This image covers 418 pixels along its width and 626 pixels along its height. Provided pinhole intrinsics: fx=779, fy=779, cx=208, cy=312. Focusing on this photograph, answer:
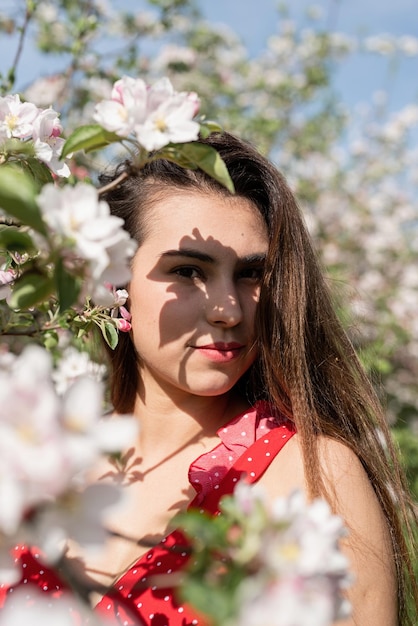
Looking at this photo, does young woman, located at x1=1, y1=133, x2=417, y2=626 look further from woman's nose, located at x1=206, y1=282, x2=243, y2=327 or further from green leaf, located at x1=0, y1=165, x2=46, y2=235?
green leaf, located at x1=0, y1=165, x2=46, y2=235

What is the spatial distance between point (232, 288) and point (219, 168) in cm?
50

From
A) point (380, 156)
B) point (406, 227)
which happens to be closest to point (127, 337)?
point (406, 227)

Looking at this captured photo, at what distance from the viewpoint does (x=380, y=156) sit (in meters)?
7.00

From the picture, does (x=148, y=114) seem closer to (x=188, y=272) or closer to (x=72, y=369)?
(x=188, y=272)

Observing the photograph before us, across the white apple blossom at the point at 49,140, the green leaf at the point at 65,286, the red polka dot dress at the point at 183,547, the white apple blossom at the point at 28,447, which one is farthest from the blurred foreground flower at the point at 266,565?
the white apple blossom at the point at 49,140

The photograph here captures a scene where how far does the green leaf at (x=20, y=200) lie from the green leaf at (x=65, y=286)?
0.12 ft

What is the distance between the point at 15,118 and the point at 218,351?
52 centimetres

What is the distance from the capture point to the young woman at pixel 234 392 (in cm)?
127

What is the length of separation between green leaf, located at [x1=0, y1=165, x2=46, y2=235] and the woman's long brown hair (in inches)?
31.0

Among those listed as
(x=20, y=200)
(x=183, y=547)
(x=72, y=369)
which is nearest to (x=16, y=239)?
(x=20, y=200)

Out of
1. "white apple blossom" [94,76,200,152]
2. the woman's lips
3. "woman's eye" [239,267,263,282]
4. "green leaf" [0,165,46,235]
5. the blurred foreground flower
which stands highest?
"white apple blossom" [94,76,200,152]

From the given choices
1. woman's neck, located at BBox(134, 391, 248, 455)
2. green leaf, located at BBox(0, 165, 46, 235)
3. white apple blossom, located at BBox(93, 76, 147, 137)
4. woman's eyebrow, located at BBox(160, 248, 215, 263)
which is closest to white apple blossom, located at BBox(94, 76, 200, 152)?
white apple blossom, located at BBox(93, 76, 147, 137)

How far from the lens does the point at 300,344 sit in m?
1.49

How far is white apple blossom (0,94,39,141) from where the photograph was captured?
3.44 ft
